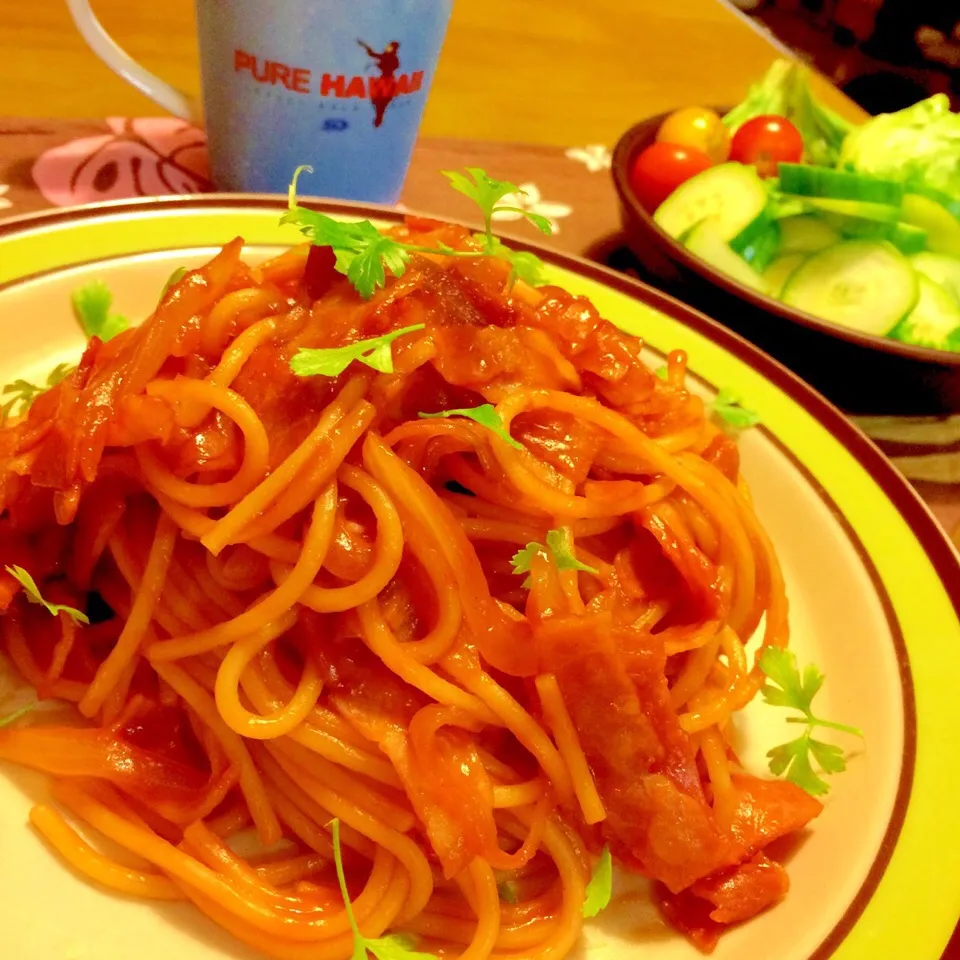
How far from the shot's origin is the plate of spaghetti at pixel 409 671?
4.69ft

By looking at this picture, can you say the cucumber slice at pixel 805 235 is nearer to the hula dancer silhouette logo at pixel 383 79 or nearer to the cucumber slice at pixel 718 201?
the cucumber slice at pixel 718 201

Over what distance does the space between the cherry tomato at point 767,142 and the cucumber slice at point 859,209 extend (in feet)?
2.13

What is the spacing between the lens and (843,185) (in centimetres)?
322

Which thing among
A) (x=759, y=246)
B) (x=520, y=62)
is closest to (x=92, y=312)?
(x=759, y=246)

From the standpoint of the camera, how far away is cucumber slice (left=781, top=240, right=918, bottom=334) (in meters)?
2.87

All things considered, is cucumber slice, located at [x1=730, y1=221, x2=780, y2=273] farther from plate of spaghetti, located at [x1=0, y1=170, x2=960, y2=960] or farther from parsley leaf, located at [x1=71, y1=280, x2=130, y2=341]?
parsley leaf, located at [x1=71, y1=280, x2=130, y2=341]

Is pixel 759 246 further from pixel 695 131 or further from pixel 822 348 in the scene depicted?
pixel 822 348

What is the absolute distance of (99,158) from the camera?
3.04 m

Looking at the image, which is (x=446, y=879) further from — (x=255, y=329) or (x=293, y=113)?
(x=293, y=113)

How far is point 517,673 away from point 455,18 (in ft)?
13.4

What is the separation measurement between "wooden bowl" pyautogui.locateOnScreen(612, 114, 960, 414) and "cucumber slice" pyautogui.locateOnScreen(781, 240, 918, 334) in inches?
11.2

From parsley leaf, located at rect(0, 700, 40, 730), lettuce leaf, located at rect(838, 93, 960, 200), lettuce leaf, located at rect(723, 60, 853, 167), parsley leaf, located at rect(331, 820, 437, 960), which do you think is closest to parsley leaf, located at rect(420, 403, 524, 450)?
parsley leaf, located at rect(331, 820, 437, 960)

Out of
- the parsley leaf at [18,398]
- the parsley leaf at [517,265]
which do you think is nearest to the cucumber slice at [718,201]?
the parsley leaf at [517,265]

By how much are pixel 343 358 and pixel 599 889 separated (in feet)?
2.89
